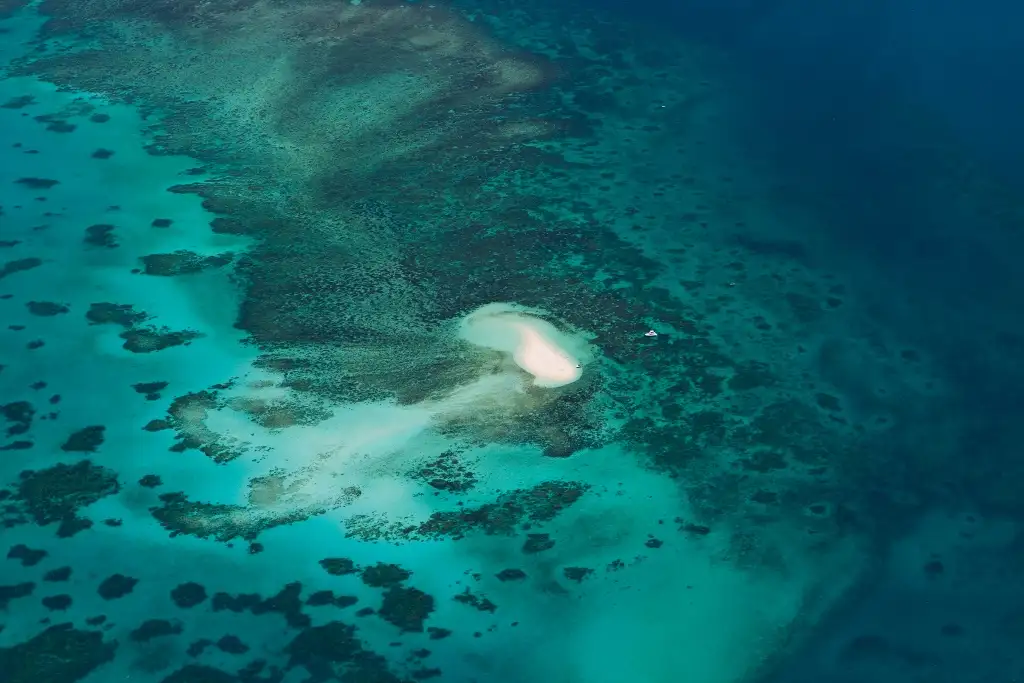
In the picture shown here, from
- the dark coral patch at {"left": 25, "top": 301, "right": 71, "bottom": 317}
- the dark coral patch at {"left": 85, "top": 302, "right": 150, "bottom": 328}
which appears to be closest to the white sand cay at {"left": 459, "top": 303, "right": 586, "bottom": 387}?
the dark coral patch at {"left": 85, "top": 302, "right": 150, "bottom": 328}

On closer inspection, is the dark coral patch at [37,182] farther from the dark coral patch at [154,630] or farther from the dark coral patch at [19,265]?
the dark coral patch at [154,630]

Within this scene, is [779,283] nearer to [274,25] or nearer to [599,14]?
[599,14]

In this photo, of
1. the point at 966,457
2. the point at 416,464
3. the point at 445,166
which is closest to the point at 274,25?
the point at 445,166

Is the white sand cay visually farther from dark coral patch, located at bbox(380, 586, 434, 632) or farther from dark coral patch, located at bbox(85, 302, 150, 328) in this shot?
dark coral patch, located at bbox(85, 302, 150, 328)

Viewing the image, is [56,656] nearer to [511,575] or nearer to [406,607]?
[406,607]

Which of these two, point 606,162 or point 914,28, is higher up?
point 914,28

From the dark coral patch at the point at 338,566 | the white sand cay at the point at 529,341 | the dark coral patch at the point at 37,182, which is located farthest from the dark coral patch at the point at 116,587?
the dark coral patch at the point at 37,182
